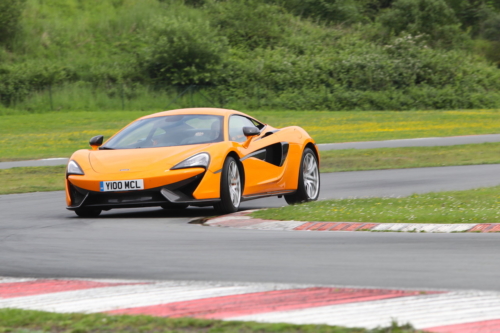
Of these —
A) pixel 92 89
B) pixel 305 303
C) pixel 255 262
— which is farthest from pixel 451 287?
pixel 92 89

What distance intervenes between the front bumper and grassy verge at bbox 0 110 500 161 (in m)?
14.1

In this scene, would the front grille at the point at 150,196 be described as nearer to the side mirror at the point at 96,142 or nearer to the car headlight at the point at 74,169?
the car headlight at the point at 74,169

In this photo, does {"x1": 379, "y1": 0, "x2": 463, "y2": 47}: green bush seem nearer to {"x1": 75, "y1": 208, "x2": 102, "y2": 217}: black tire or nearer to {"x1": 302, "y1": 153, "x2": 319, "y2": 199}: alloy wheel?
{"x1": 302, "y1": 153, "x2": 319, "y2": 199}: alloy wheel

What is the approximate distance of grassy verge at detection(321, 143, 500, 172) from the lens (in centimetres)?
1816

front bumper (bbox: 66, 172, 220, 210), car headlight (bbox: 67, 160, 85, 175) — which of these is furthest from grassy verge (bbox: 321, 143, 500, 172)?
car headlight (bbox: 67, 160, 85, 175)

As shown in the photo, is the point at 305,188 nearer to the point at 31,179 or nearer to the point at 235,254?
the point at 235,254

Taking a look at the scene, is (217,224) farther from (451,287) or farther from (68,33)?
(68,33)

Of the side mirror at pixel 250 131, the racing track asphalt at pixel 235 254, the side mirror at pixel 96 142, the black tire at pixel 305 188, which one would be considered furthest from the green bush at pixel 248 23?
the racing track asphalt at pixel 235 254

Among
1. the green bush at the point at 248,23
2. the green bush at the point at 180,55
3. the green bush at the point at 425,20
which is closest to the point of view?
the green bush at the point at 180,55

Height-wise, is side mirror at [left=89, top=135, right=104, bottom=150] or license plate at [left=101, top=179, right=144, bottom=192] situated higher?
side mirror at [left=89, top=135, right=104, bottom=150]

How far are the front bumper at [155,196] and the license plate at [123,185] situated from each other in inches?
2.2

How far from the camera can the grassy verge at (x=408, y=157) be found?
18.2 metres

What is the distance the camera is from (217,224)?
8.88m

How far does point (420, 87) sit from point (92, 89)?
17.8 meters
